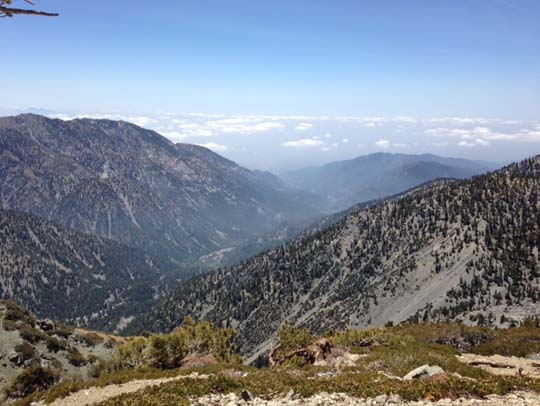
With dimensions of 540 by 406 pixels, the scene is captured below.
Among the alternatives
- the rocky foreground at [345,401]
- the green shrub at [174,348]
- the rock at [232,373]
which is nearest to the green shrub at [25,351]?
the green shrub at [174,348]

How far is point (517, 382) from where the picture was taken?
845 inches

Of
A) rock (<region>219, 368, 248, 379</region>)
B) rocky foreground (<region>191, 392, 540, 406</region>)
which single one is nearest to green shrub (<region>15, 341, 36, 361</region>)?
rock (<region>219, 368, 248, 379</region>)

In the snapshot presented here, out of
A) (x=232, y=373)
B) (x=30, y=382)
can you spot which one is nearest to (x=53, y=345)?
(x=30, y=382)

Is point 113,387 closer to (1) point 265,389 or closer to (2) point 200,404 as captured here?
(2) point 200,404

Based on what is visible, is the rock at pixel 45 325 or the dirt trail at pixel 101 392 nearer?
the dirt trail at pixel 101 392

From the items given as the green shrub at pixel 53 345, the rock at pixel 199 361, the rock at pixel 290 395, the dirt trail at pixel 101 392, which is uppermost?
the rock at pixel 290 395

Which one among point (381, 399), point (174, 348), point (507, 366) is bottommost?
point (174, 348)

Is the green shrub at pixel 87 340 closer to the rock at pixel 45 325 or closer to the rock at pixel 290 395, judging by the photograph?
the rock at pixel 45 325

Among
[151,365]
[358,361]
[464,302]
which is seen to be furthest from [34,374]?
[464,302]

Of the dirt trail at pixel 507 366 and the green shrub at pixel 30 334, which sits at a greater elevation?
the dirt trail at pixel 507 366

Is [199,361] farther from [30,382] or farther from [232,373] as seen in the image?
[30,382]

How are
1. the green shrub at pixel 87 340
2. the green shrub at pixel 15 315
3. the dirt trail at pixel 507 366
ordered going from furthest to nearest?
the green shrub at pixel 87 340
the green shrub at pixel 15 315
the dirt trail at pixel 507 366

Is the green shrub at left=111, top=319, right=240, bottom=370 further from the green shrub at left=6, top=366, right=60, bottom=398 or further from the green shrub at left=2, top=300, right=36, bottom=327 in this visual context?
the green shrub at left=2, top=300, right=36, bottom=327

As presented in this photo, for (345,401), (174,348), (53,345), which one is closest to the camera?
→ (345,401)
